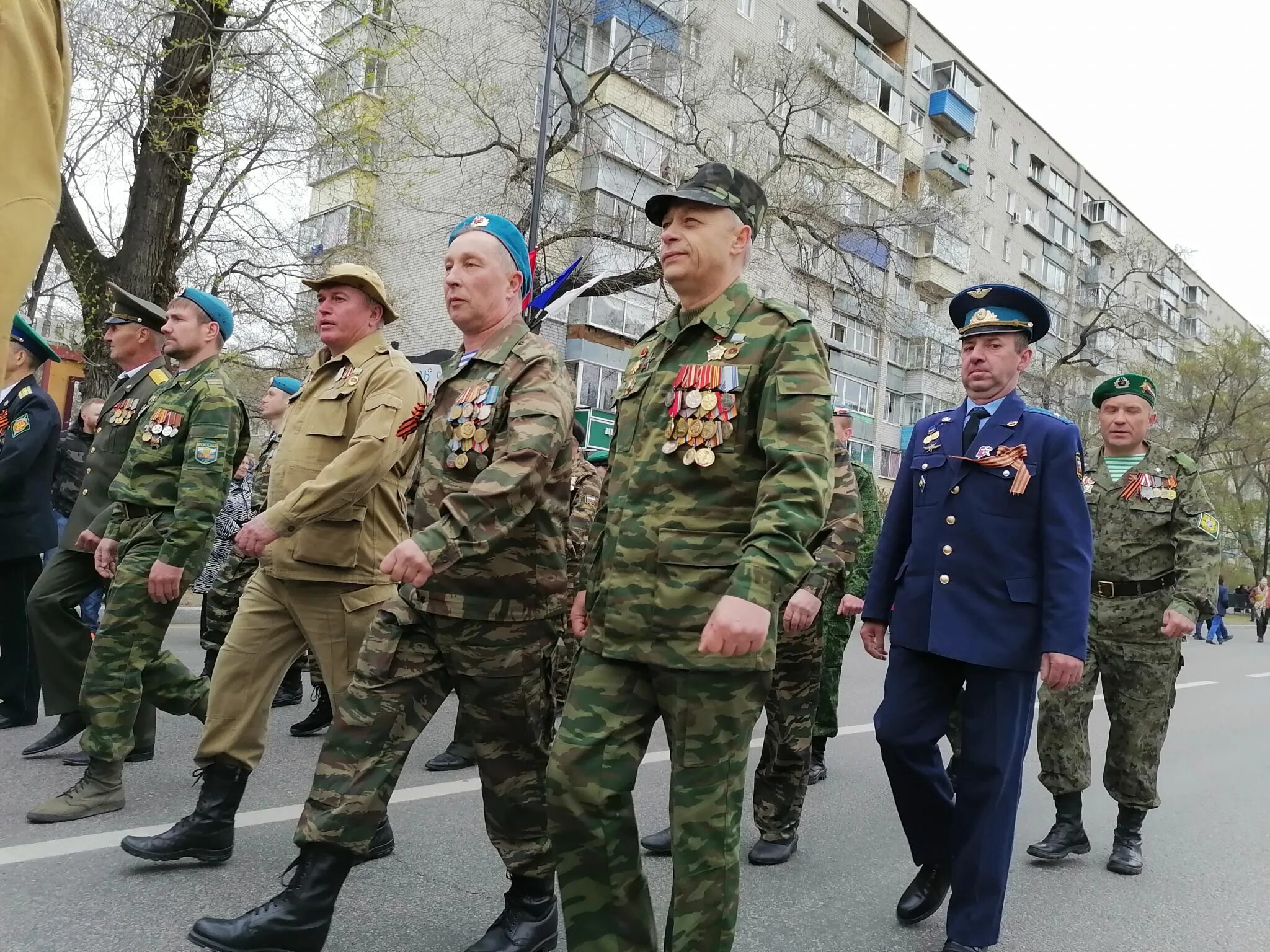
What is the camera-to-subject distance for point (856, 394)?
39.8 meters

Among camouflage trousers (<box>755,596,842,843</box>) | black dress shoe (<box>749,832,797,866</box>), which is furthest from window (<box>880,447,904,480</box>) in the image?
black dress shoe (<box>749,832,797,866</box>)

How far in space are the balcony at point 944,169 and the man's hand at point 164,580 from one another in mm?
41146

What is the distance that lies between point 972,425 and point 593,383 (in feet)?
78.3

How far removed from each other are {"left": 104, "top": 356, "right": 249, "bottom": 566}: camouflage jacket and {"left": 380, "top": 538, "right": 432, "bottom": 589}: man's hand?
1.91m

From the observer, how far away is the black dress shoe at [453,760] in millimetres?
5535

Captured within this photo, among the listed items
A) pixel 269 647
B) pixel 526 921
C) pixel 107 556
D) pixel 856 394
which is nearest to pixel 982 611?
pixel 526 921

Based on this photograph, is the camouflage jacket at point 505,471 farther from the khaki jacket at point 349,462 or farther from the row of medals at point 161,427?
the row of medals at point 161,427

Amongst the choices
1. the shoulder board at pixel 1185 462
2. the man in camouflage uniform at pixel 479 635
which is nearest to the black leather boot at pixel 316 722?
the man in camouflage uniform at pixel 479 635

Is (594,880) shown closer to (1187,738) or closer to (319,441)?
(319,441)

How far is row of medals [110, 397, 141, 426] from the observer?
16.0 ft

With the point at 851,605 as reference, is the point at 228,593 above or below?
below

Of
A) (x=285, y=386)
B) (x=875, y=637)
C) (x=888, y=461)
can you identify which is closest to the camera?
(x=875, y=637)

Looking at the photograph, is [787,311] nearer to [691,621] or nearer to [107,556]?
[691,621]

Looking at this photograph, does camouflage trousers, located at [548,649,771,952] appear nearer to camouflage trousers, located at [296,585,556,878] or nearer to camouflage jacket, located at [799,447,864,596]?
camouflage trousers, located at [296,585,556,878]
